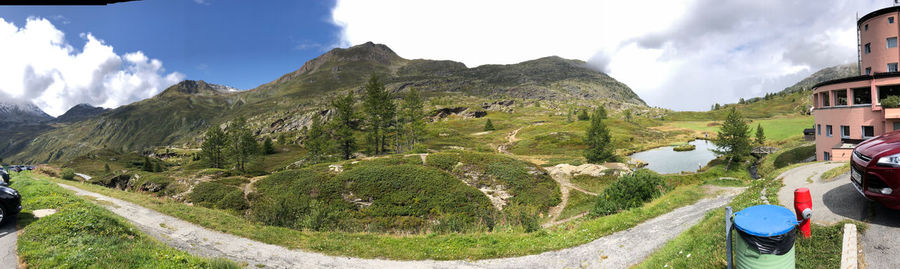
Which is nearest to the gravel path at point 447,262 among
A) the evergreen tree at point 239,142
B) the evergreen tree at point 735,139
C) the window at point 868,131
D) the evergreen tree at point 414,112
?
the window at point 868,131

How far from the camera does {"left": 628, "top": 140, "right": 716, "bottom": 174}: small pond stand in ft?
228

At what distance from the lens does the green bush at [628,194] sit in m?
22.1

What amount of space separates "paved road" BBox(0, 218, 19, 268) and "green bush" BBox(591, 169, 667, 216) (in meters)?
25.2

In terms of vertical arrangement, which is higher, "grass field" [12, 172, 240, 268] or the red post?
the red post

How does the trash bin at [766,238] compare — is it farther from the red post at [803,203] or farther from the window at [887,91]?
the window at [887,91]

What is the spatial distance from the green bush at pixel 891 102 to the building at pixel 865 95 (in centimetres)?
36

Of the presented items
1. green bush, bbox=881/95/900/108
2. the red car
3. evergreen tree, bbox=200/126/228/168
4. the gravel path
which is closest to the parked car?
the gravel path

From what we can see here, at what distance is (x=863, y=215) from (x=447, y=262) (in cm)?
1208

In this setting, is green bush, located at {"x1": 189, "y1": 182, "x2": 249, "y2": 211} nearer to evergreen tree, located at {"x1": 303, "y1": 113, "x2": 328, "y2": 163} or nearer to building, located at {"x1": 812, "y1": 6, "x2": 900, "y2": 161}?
evergreen tree, located at {"x1": 303, "y1": 113, "x2": 328, "y2": 163}

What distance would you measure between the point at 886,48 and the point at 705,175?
1830 cm

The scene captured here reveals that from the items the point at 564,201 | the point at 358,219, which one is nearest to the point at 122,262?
the point at 358,219

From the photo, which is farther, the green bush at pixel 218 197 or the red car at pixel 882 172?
the green bush at pixel 218 197

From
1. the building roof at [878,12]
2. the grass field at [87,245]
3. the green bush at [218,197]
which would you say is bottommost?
the green bush at [218,197]

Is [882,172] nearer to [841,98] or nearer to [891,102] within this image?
[891,102]
